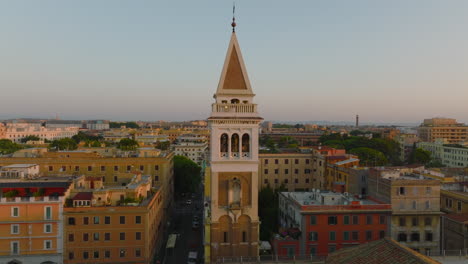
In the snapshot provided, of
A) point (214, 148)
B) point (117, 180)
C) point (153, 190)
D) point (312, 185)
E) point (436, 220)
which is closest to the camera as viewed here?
point (214, 148)

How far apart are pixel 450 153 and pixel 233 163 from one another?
114111mm

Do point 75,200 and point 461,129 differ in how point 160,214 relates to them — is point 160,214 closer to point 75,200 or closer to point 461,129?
point 75,200

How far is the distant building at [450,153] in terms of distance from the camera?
370 ft

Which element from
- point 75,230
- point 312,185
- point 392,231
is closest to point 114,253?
point 75,230

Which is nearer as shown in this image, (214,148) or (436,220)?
(214,148)

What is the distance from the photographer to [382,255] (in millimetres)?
21234

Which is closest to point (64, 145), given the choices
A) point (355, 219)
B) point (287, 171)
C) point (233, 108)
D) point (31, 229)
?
point (287, 171)

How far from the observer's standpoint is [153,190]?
51.6m

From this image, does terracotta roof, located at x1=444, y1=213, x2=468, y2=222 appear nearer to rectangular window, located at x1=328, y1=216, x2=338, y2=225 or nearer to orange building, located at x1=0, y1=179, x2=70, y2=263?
rectangular window, located at x1=328, y1=216, x2=338, y2=225

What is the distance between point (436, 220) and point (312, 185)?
112 feet

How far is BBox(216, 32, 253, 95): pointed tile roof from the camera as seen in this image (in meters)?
30.7

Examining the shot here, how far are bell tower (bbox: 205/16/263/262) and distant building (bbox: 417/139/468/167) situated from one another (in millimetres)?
102335

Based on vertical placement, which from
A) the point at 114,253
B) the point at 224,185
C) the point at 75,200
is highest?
the point at 224,185

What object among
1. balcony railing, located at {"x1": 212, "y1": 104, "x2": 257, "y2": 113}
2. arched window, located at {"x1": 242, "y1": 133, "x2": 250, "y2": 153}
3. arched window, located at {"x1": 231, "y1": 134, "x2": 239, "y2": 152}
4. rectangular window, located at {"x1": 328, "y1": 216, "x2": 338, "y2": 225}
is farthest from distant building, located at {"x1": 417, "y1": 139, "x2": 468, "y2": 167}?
balcony railing, located at {"x1": 212, "y1": 104, "x2": 257, "y2": 113}
